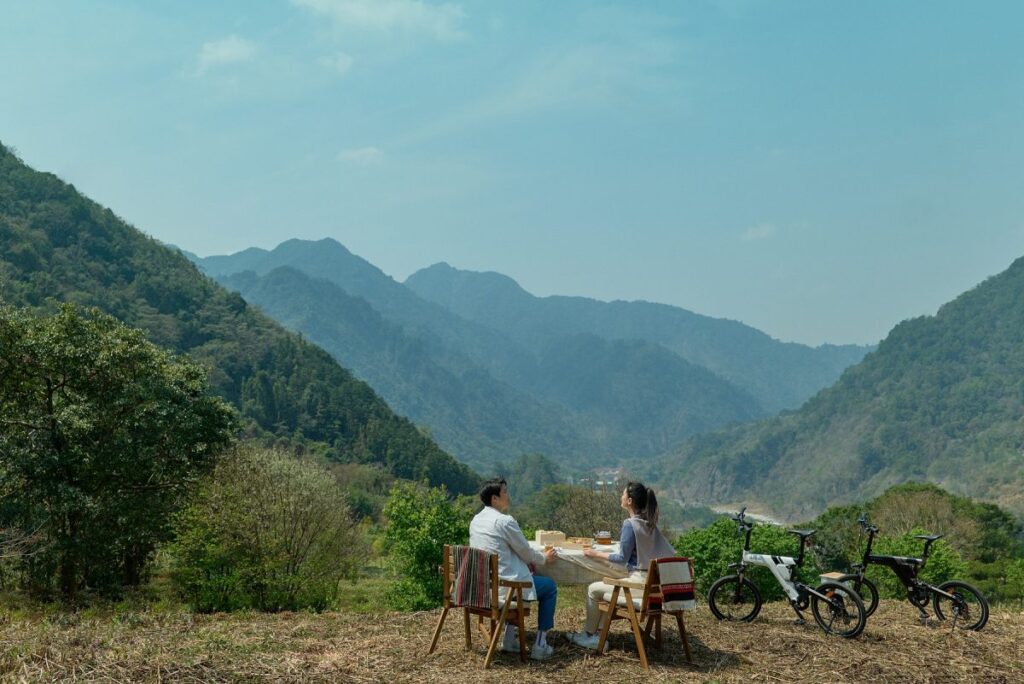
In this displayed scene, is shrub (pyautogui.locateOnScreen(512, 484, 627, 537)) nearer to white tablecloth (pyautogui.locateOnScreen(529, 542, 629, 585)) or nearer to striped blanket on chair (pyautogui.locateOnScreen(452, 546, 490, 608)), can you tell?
white tablecloth (pyautogui.locateOnScreen(529, 542, 629, 585))

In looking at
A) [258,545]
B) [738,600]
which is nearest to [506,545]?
[738,600]

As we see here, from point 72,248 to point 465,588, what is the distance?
112096 mm

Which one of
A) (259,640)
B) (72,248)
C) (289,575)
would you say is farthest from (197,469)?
(72,248)

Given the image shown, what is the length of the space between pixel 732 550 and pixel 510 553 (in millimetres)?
7151

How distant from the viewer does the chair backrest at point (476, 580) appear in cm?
736

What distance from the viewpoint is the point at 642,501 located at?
7.68 m

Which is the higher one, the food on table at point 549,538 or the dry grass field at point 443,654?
the food on table at point 549,538

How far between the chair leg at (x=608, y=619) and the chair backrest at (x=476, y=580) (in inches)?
41.3

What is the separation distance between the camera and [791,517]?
177750mm

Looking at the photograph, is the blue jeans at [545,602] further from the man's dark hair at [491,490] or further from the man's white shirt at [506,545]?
the man's dark hair at [491,490]

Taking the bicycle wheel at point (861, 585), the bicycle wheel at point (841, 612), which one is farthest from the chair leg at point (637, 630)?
the bicycle wheel at point (861, 585)

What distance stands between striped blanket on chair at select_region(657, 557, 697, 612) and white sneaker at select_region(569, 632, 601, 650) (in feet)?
2.78

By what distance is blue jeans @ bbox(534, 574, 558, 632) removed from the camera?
7734mm

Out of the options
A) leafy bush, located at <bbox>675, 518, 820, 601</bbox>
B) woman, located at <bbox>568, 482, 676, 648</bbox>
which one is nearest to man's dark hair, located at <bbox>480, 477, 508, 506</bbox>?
woman, located at <bbox>568, 482, 676, 648</bbox>
